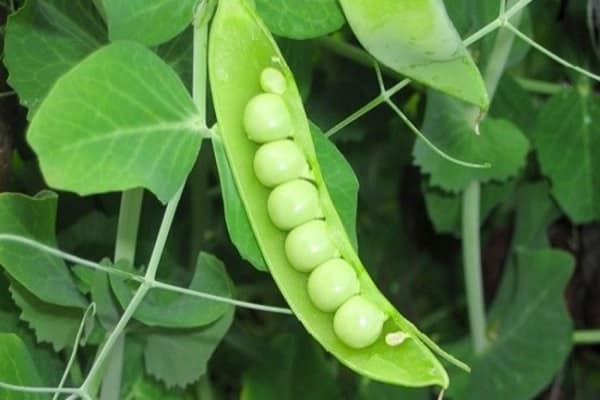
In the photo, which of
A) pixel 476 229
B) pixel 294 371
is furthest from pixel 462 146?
pixel 294 371

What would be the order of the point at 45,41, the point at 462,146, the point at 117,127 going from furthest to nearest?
the point at 462,146 < the point at 45,41 < the point at 117,127

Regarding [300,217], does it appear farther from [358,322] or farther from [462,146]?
[462,146]

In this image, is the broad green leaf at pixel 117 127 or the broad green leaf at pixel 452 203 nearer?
the broad green leaf at pixel 117 127

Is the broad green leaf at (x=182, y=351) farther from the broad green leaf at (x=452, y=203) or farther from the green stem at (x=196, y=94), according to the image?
the broad green leaf at (x=452, y=203)

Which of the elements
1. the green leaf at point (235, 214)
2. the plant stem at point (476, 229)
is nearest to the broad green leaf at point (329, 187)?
the green leaf at point (235, 214)

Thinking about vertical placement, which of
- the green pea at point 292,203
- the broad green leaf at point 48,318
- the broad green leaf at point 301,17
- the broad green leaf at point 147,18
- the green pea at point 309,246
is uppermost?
the broad green leaf at point 147,18

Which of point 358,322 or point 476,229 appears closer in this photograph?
point 358,322

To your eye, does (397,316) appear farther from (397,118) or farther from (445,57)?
(397,118)
